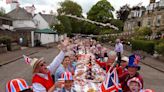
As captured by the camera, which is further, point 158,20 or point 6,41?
point 158,20

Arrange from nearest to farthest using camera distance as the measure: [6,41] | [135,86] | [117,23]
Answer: [135,86]
[6,41]
[117,23]

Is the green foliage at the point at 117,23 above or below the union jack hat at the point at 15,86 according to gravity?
above

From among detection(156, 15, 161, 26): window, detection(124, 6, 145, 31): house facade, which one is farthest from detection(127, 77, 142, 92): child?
detection(124, 6, 145, 31): house facade

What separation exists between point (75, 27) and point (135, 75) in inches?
3355

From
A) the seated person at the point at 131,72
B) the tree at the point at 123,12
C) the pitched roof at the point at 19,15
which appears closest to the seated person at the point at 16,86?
the seated person at the point at 131,72

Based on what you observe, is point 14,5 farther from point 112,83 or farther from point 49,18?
point 112,83

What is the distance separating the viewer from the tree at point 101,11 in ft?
267

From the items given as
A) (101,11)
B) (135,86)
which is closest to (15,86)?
(135,86)

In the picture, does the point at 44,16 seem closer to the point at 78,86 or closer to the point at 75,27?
the point at 75,27

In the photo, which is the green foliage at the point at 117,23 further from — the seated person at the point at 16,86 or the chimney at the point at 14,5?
the seated person at the point at 16,86

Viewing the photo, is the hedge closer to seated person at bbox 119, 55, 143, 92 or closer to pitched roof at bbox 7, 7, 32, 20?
seated person at bbox 119, 55, 143, 92

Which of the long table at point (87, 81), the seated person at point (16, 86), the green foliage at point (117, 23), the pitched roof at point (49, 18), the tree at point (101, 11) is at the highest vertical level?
the tree at point (101, 11)

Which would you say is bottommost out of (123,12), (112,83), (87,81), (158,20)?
(87,81)

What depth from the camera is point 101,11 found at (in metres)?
82.1
